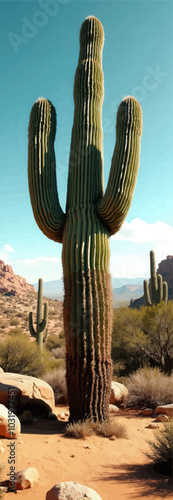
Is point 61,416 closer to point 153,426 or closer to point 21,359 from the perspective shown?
point 153,426

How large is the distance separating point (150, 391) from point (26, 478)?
526 cm

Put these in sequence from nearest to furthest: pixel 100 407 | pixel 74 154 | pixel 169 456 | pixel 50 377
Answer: pixel 169 456
pixel 100 407
pixel 74 154
pixel 50 377

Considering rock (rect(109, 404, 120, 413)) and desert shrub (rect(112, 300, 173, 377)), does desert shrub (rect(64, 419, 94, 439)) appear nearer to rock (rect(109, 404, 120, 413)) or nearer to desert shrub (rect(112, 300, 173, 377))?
rock (rect(109, 404, 120, 413))

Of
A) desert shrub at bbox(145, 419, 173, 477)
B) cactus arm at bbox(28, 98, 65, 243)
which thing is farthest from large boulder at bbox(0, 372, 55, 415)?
desert shrub at bbox(145, 419, 173, 477)

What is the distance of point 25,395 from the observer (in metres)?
7.79

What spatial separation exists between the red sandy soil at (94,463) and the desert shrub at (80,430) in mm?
88

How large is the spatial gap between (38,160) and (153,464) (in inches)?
244

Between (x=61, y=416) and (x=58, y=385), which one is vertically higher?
(x=58, y=385)

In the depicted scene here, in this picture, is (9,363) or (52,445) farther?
(9,363)

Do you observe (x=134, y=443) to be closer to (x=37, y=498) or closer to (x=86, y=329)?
(x=86, y=329)

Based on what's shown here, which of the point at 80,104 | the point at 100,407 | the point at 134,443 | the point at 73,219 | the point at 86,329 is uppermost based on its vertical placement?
the point at 80,104

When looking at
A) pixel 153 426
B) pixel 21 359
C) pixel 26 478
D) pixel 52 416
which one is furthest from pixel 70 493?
pixel 21 359

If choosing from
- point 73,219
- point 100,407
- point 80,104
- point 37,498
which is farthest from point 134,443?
point 80,104

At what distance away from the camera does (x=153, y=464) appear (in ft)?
16.1
